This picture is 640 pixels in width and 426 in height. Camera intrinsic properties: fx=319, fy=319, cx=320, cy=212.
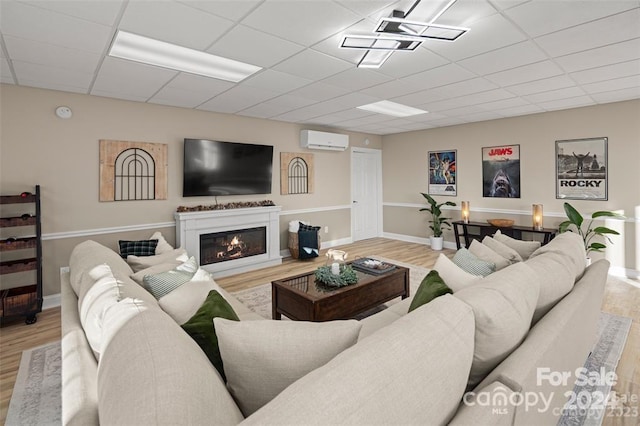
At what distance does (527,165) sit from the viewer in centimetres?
548

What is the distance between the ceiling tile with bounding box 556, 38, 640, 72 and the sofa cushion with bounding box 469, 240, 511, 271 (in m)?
2.03

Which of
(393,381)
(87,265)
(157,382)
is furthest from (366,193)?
(157,382)

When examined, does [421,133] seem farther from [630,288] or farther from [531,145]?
[630,288]

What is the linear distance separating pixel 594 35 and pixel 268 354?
3.33 meters

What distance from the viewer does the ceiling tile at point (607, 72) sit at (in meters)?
3.14

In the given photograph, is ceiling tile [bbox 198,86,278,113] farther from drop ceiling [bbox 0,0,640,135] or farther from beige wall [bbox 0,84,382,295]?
beige wall [bbox 0,84,382,295]

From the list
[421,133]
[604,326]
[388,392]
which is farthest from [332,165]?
[388,392]

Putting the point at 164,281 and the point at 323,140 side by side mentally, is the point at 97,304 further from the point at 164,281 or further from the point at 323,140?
the point at 323,140

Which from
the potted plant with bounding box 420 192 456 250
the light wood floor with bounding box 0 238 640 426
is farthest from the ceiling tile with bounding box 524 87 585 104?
the light wood floor with bounding box 0 238 640 426

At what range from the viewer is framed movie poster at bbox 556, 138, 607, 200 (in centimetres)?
475

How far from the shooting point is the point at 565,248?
209cm

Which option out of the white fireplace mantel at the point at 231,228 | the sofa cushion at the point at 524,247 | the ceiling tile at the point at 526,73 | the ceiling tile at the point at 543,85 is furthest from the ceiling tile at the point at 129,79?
the ceiling tile at the point at 543,85

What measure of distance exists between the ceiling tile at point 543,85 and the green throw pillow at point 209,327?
161 inches

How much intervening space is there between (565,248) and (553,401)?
1153mm
